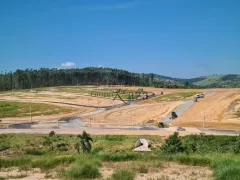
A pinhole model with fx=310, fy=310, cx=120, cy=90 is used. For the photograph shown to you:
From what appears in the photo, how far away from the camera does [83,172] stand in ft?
41.3

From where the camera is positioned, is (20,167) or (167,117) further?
(167,117)

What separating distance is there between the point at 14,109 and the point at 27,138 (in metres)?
56.4

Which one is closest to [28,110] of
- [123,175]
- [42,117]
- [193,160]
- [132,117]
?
[42,117]

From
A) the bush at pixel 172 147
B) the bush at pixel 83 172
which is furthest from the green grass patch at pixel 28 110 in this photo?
the bush at pixel 83 172

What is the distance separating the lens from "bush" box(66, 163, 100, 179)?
12.4 meters

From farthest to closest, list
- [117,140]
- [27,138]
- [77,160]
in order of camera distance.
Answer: [27,138] < [117,140] < [77,160]

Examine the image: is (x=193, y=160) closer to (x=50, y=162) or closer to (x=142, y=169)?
(x=142, y=169)

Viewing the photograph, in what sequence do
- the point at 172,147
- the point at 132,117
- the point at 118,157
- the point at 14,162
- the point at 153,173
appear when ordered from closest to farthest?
the point at 153,173, the point at 14,162, the point at 118,157, the point at 172,147, the point at 132,117

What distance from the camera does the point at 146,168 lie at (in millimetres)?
13711

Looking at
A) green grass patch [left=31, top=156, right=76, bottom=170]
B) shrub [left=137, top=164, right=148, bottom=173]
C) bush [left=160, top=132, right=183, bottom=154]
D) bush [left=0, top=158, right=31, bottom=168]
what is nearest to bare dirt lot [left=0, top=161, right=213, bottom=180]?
shrub [left=137, top=164, right=148, bottom=173]

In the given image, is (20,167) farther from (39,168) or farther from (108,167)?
(108,167)

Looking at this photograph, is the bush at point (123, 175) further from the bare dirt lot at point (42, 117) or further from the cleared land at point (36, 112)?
the cleared land at point (36, 112)

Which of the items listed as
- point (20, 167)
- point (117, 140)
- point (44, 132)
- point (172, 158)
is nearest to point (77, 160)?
point (20, 167)

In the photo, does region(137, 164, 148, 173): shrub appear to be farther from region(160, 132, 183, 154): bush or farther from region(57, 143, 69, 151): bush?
region(57, 143, 69, 151): bush
